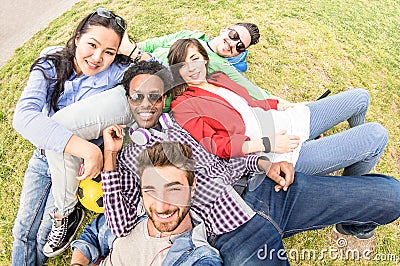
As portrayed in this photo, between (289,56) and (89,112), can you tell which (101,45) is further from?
(289,56)

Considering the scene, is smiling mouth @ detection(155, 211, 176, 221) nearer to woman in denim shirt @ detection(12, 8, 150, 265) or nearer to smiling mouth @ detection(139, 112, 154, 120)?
smiling mouth @ detection(139, 112, 154, 120)

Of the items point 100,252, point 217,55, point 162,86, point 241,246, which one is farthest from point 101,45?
point 241,246

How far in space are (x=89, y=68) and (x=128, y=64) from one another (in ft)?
1.18

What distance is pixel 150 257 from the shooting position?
2258mm

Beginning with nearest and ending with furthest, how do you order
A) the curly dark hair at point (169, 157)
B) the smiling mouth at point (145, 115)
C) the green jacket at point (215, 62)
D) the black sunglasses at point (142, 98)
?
the curly dark hair at point (169, 157), the black sunglasses at point (142, 98), the smiling mouth at point (145, 115), the green jacket at point (215, 62)

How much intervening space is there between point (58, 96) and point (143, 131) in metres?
0.85

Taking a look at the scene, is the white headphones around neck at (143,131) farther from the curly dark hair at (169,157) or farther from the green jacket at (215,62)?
the green jacket at (215,62)

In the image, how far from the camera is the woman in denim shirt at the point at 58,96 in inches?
101

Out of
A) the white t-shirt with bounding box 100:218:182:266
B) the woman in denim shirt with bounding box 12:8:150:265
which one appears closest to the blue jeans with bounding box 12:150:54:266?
the woman in denim shirt with bounding box 12:8:150:265

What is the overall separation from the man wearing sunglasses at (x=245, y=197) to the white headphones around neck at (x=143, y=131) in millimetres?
14

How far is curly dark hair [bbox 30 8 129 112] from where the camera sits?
2.60 m

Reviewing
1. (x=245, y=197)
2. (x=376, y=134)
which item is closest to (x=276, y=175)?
(x=245, y=197)

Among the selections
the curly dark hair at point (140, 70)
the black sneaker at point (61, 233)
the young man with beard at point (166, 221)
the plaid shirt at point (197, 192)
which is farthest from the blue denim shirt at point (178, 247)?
the curly dark hair at point (140, 70)

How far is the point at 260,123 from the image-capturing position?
2250 mm
